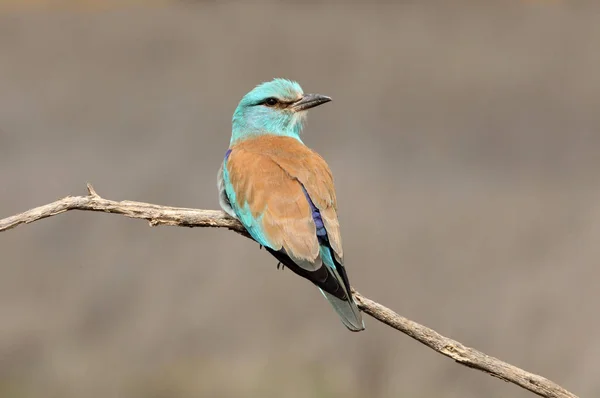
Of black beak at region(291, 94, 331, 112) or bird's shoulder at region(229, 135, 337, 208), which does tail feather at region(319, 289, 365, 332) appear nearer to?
bird's shoulder at region(229, 135, 337, 208)

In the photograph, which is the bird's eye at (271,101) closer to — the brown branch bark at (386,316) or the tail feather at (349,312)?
the brown branch bark at (386,316)

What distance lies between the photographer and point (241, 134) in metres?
1.96

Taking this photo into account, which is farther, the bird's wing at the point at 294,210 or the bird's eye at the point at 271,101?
the bird's eye at the point at 271,101

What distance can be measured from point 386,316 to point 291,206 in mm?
317

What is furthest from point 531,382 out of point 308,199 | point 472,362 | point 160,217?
point 160,217

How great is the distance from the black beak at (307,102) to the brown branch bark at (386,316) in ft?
1.57

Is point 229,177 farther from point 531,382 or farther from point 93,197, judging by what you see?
point 531,382

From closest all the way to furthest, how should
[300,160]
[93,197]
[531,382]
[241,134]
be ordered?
1. [531,382]
2. [93,197]
3. [300,160]
4. [241,134]

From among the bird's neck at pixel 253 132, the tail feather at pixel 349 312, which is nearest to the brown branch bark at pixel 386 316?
the tail feather at pixel 349 312

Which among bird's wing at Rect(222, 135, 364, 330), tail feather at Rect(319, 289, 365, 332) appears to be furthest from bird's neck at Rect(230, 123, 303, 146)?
tail feather at Rect(319, 289, 365, 332)

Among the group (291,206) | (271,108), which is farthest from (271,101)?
(291,206)

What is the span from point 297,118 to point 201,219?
52 centimetres

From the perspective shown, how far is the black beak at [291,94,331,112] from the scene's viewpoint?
1943mm

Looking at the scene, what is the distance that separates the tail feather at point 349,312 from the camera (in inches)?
55.4
